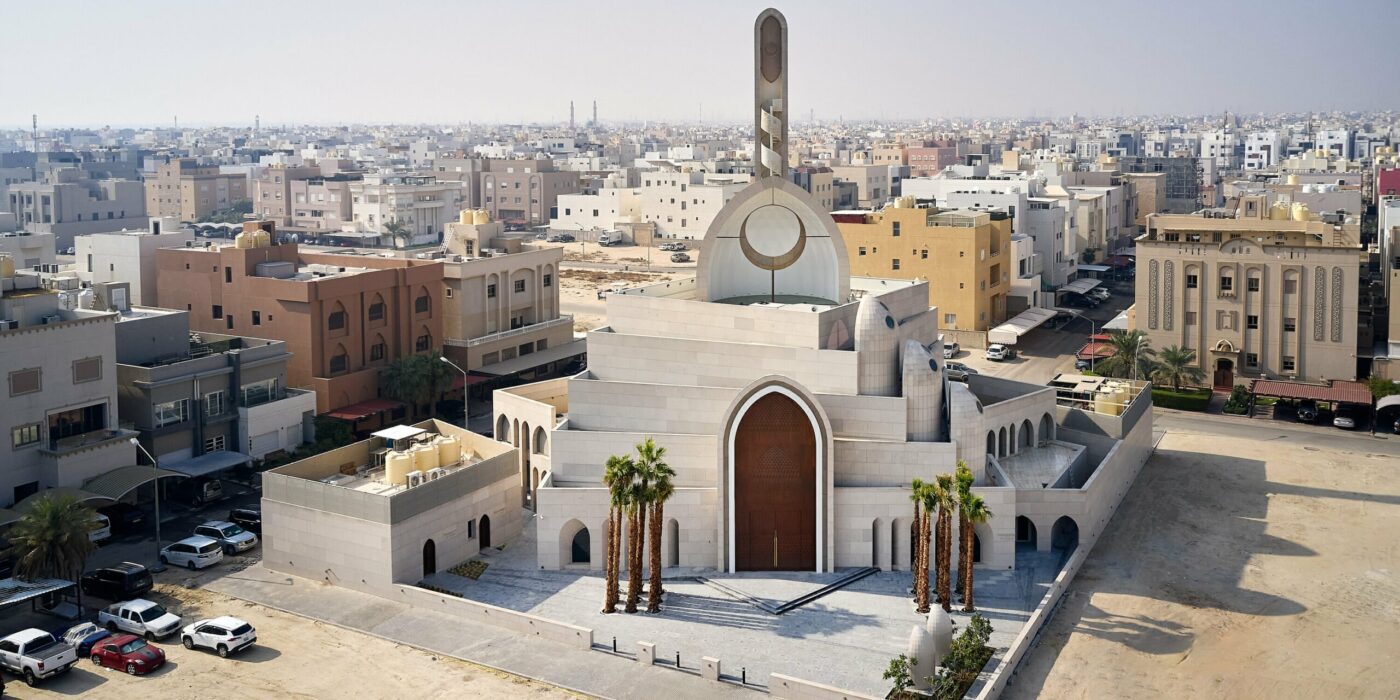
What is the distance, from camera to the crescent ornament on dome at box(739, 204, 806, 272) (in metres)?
55.2

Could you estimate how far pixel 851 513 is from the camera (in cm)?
4650

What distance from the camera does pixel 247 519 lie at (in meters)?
52.8

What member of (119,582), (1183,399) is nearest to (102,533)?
(119,582)

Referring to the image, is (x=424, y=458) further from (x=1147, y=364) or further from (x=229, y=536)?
(x=1147, y=364)

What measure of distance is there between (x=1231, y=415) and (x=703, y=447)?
128 feet

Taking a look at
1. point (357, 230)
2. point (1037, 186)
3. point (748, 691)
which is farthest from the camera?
point (357, 230)

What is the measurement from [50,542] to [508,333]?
39.4 m

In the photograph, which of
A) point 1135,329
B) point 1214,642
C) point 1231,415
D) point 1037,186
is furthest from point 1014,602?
point 1037,186

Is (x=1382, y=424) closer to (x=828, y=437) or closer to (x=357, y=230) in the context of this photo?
(x=828, y=437)

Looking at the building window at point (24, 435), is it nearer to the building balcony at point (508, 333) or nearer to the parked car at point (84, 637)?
the parked car at point (84, 637)

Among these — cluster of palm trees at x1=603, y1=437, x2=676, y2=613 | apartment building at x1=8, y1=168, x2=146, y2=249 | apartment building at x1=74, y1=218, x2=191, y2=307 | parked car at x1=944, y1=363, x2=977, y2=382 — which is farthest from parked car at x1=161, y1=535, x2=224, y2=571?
apartment building at x1=8, y1=168, x2=146, y2=249

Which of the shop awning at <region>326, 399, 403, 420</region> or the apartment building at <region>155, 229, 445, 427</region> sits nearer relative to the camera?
the shop awning at <region>326, 399, 403, 420</region>

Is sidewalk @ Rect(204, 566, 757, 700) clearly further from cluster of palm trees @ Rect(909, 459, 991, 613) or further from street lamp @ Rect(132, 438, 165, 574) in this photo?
cluster of palm trees @ Rect(909, 459, 991, 613)

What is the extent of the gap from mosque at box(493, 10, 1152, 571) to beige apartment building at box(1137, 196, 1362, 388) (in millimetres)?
24741
